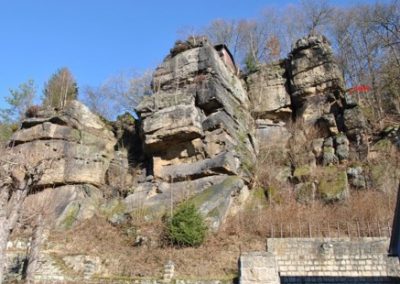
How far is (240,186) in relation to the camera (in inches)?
774

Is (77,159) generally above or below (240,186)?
above

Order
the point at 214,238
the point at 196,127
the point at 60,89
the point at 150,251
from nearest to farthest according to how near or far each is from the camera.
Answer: the point at 150,251 → the point at 214,238 → the point at 196,127 → the point at 60,89

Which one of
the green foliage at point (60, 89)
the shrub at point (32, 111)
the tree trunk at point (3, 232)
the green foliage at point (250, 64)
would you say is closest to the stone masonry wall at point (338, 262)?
the tree trunk at point (3, 232)

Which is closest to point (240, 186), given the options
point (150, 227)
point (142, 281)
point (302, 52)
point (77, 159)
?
point (150, 227)

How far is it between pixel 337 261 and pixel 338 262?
0.05 m

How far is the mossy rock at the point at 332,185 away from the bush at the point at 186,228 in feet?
22.4

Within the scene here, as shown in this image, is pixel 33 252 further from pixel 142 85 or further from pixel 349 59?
pixel 349 59

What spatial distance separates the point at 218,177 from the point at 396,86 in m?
14.1

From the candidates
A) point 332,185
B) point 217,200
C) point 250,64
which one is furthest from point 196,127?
A: point 250,64

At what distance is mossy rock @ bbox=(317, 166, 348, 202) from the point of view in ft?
62.2

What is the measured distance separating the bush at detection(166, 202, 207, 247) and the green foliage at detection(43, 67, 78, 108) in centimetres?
1964

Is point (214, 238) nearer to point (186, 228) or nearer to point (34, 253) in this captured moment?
point (186, 228)

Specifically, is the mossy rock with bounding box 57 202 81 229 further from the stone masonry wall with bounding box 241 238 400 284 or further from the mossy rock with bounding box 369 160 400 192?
the mossy rock with bounding box 369 160 400 192

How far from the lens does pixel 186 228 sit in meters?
15.8
